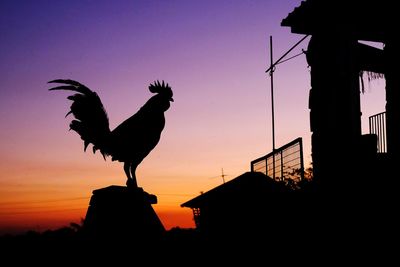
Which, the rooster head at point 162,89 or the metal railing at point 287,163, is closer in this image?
the rooster head at point 162,89

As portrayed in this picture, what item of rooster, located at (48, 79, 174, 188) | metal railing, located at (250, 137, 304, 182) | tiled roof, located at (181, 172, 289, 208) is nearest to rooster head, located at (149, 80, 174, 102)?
rooster, located at (48, 79, 174, 188)

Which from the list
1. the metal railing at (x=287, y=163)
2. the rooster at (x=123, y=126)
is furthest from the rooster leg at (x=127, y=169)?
the metal railing at (x=287, y=163)

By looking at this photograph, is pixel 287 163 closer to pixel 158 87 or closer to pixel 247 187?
pixel 247 187

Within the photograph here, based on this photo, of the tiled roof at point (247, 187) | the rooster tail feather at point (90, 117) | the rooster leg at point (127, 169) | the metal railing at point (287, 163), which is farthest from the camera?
the metal railing at point (287, 163)

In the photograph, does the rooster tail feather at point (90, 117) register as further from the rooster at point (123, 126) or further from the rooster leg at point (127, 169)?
the rooster leg at point (127, 169)

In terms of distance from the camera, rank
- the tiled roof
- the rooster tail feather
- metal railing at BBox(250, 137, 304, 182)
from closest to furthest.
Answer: the rooster tail feather → the tiled roof → metal railing at BBox(250, 137, 304, 182)

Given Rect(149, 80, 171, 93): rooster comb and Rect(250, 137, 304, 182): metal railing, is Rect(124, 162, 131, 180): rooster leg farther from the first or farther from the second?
Rect(250, 137, 304, 182): metal railing

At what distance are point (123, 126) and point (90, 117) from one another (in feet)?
2.60

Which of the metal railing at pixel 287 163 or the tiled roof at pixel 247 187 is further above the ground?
the metal railing at pixel 287 163

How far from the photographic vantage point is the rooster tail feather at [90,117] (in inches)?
273

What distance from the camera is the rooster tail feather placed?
273 inches

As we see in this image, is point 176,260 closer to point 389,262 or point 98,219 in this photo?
point 98,219

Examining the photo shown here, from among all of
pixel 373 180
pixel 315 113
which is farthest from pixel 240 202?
pixel 373 180

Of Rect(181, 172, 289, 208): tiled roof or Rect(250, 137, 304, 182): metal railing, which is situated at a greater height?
Rect(250, 137, 304, 182): metal railing
